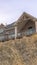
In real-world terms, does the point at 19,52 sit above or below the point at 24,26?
below

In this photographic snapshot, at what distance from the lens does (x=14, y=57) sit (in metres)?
34.8

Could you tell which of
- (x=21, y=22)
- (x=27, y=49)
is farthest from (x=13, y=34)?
(x=27, y=49)

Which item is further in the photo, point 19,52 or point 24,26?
point 24,26

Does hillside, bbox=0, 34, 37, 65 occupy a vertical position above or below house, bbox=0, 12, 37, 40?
below

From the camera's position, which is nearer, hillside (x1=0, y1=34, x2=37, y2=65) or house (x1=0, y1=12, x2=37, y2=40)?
hillside (x1=0, y1=34, x2=37, y2=65)

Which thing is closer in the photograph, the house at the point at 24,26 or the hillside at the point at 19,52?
the hillside at the point at 19,52

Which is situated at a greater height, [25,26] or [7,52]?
[25,26]

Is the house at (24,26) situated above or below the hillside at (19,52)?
above

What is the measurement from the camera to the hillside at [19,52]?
112 feet

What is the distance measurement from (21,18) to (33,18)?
3.84 meters

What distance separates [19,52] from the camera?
121 ft

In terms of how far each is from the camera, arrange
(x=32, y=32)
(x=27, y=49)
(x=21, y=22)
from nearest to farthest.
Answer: (x=27, y=49) → (x=32, y=32) → (x=21, y=22)

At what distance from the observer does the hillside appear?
34125 mm

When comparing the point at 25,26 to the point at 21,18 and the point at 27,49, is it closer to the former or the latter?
the point at 21,18
